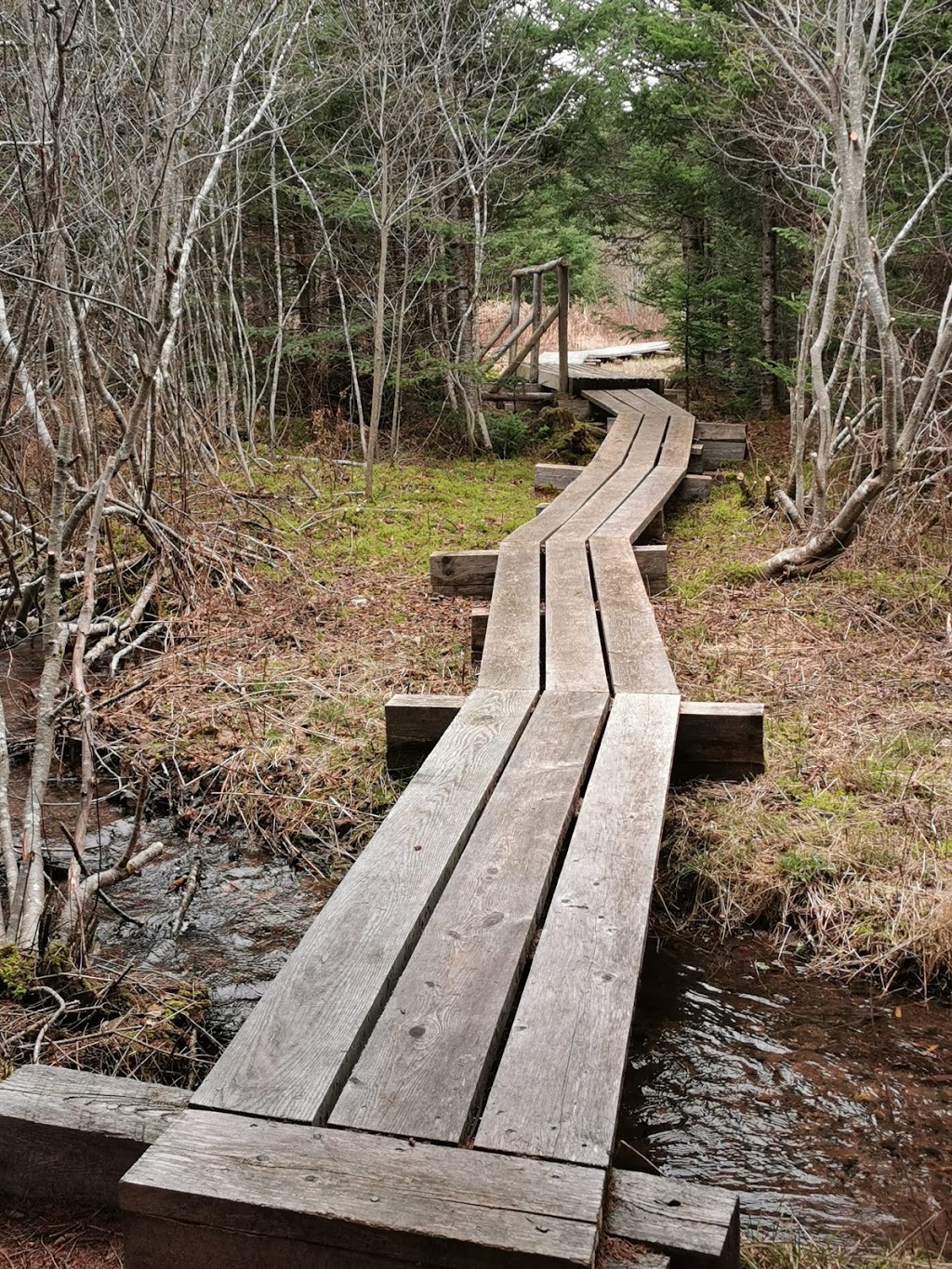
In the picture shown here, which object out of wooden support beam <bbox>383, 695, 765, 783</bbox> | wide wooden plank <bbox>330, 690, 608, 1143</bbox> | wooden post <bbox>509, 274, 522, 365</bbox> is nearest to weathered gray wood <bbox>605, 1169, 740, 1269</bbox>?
wide wooden plank <bbox>330, 690, 608, 1143</bbox>

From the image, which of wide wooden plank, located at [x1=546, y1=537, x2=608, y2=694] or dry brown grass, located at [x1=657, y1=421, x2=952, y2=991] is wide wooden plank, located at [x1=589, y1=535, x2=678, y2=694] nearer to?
wide wooden plank, located at [x1=546, y1=537, x2=608, y2=694]

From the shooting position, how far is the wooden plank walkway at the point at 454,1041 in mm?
1937

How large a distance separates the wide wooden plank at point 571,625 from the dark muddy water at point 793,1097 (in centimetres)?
139

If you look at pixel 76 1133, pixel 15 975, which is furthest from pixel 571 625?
pixel 76 1133

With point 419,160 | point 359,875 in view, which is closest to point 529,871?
point 359,875

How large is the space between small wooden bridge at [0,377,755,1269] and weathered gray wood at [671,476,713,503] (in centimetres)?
666

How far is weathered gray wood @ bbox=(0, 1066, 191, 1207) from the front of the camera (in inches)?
92.0

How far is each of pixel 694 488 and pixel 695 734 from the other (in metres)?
6.18

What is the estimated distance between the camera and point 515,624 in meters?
5.66

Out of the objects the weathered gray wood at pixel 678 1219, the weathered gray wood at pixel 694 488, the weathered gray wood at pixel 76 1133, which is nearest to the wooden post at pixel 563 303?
the weathered gray wood at pixel 694 488

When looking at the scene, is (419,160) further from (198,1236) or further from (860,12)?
(198,1236)

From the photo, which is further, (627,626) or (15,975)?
(627,626)

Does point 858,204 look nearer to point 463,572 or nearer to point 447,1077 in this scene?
point 463,572

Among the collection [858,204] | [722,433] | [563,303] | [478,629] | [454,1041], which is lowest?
[454,1041]
